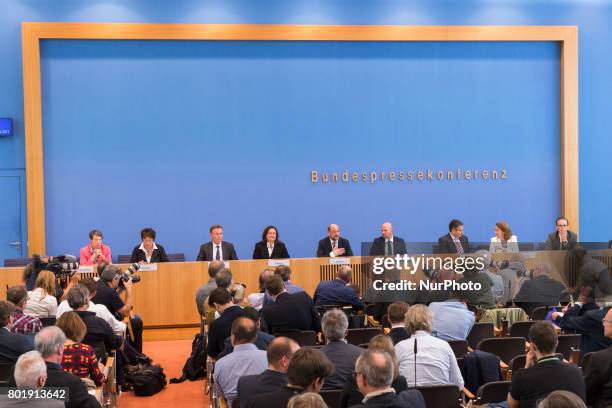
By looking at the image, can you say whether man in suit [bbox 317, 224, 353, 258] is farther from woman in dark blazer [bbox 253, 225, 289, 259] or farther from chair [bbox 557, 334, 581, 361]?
chair [bbox 557, 334, 581, 361]

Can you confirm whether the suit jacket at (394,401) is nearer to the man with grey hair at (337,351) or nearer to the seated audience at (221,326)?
the man with grey hair at (337,351)

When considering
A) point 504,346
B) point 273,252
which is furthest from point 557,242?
point 504,346

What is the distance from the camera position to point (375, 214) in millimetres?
12891

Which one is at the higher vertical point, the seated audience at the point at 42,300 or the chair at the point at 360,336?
the seated audience at the point at 42,300

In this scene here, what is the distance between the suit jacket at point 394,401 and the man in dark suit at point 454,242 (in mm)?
7031

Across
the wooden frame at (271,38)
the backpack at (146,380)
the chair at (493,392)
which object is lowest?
the backpack at (146,380)

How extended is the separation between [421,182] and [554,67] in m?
3.02

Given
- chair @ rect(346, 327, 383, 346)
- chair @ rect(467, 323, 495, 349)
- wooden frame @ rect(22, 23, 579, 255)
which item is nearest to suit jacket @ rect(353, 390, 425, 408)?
chair @ rect(346, 327, 383, 346)

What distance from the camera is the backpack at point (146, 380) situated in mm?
7730

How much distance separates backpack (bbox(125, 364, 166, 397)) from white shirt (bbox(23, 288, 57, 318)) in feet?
3.34

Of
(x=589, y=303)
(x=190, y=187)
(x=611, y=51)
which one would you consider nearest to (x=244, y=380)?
(x=589, y=303)

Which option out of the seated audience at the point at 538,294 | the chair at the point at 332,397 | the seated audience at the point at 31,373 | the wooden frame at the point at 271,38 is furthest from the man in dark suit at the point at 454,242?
the seated audience at the point at 31,373

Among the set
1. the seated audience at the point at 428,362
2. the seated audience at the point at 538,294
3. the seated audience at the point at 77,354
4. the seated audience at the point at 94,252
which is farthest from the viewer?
the seated audience at the point at 94,252

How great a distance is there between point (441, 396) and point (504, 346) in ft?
5.46
